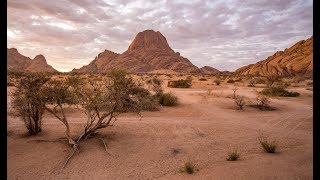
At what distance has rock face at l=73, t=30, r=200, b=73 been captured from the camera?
522 ft

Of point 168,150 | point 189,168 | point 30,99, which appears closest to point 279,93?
point 168,150

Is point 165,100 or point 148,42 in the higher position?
point 148,42

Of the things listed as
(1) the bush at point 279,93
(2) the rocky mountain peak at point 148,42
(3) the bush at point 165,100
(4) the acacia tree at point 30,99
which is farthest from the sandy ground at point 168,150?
(2) the rocky mountain peak at point 148,42

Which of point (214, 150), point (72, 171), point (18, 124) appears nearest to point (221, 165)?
point (214, 150)

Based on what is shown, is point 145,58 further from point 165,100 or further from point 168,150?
point 168,150

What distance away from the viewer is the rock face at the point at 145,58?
6270 inches

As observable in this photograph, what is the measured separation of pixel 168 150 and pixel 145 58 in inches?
6406

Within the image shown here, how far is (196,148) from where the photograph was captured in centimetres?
1037

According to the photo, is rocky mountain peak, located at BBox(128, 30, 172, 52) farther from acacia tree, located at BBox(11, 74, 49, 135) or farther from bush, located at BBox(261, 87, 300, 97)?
acacia tree, located at BBox(11, 74, 49, 135)

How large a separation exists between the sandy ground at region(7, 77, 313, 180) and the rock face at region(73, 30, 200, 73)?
443 ft

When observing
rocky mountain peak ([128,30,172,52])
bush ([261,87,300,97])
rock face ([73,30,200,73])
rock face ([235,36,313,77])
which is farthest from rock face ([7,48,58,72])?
bush ([261,87,300,97])

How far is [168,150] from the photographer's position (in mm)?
10062

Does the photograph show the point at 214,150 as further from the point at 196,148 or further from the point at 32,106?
the point at 32,106

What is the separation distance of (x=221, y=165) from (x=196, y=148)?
72.6 inches
